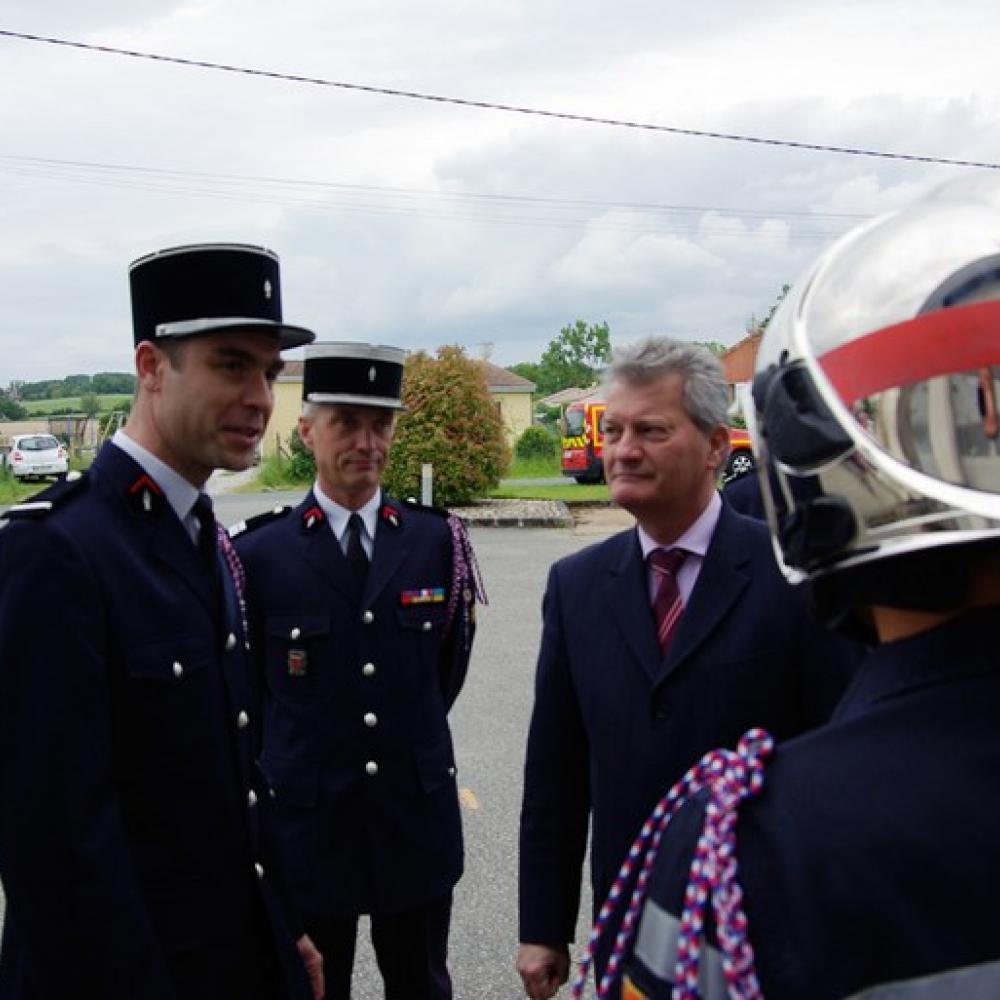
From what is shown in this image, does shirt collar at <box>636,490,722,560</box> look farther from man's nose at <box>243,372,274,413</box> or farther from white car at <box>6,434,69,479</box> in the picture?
white car at <box>6,434,69,479</box>

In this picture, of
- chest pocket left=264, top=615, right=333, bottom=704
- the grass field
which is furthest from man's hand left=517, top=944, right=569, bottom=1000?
the grass field

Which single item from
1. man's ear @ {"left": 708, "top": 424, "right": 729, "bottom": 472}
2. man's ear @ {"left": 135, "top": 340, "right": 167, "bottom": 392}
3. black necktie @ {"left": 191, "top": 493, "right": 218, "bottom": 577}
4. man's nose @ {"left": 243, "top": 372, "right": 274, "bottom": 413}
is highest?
man's ear @ {"left": 135, "top": 340, "right": 167, "bottom": 392}

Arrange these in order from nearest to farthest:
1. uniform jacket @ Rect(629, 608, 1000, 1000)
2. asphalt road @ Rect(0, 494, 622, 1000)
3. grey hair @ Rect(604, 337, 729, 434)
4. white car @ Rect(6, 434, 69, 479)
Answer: uniform jacket @ Rect(629, 608, 1000, 1000), grey hair @ Rect(604, 337, 729, 434), asphalt road @ Rect(0, 494, 622, 1000), white car @ Rect(6, 434, 69, 479)

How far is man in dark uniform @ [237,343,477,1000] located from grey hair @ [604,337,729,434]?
98 centimetres

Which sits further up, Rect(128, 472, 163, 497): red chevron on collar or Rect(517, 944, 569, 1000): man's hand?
Rect(128, 472, 163, 497): red chevron on collar

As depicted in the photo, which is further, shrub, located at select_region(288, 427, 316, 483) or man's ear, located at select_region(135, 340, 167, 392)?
shrub, located at select_region(288, 427, 316, 483)

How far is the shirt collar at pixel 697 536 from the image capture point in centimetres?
231

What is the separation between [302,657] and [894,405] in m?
2.26

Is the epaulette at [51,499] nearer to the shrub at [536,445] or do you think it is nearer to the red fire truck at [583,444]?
the red fire truck at [583,444]

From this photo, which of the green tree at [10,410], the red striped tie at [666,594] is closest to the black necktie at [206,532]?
the red striped tie at [666,594]

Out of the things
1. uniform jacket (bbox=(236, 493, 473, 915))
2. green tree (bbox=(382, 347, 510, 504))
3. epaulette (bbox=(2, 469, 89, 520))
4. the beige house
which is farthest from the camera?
the beige house

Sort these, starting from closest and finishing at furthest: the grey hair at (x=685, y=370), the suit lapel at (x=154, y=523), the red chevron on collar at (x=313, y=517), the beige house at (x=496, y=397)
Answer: the suit lapel at (x=154, y=523)
the grey hair at (x=685, y=370)
the red chevron on collar at (x=313, y=517)
the beige house at (x=496, y=397)

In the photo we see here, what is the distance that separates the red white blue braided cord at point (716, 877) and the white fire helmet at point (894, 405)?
18 cm

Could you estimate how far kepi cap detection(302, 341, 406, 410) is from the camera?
325 cm
